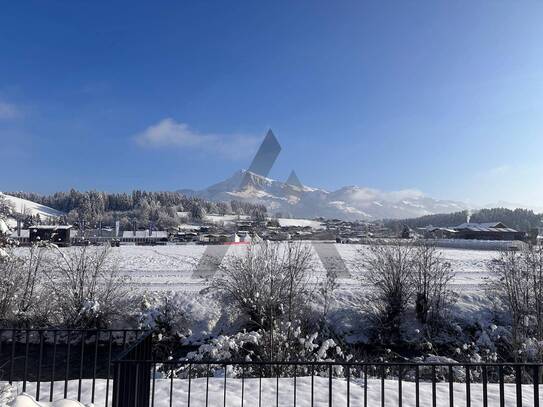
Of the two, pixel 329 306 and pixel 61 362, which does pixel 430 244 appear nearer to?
pixel 329 306

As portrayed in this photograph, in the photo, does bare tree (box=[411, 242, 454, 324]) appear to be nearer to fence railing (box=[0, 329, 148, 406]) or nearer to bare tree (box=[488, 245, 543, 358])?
bare tree (box=[488, 245, 543, 358])

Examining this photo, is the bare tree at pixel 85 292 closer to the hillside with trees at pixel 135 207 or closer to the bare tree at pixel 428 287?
the bare tree at pixel 428 287

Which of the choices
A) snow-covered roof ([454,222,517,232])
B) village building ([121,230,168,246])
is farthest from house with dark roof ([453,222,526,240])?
village building ([121,230,168,246])

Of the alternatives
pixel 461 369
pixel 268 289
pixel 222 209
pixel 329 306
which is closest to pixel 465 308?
pixel 329 306

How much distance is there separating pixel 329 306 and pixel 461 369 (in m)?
8.58

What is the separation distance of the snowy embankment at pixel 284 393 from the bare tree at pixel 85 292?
10.1 m

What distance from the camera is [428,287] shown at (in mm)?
19078

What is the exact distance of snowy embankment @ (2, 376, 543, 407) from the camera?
20.6 feet

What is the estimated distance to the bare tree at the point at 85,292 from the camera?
54.4ft

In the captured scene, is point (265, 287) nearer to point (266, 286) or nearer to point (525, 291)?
point (266, 286)

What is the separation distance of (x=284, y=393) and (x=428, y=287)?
49.3 feet

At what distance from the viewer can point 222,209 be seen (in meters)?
143

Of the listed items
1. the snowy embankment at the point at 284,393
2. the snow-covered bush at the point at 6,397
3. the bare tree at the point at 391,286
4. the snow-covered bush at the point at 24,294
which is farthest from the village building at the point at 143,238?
the snow-covered bush at the point at 6,397

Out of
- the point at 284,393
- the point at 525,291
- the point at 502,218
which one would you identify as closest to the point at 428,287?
the point at 525,291
